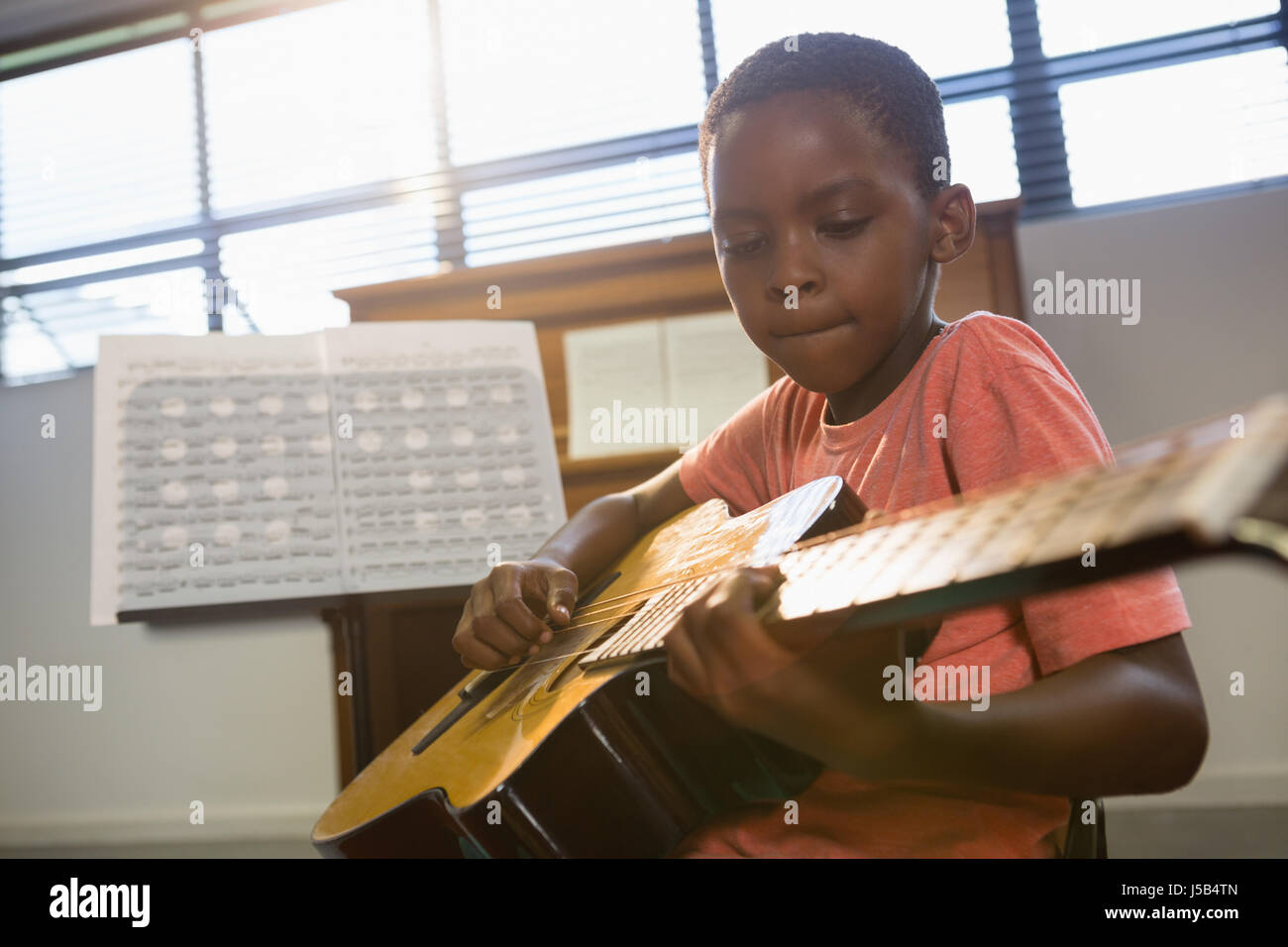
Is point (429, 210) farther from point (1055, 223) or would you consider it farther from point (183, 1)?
point (1055, 223)

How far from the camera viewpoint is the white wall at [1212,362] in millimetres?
1596

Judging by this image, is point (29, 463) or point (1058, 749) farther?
point (29, 463)

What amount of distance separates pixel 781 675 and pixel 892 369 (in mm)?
349

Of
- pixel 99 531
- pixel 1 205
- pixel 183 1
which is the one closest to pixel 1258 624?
pixel 99 531

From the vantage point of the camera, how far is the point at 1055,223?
1787 millimetres

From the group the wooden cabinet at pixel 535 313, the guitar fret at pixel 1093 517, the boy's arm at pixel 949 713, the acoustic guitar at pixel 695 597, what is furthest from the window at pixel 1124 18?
the guitar fret at pixel 1093 517

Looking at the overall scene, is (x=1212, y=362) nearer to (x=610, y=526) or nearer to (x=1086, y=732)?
(x=610, y=526)

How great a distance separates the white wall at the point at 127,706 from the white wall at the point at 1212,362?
1711 mm

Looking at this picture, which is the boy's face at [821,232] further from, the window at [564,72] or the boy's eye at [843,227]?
the window at [564,72]

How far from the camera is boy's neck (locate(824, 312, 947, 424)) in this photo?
711 mm

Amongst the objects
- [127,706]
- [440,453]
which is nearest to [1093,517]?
[440,453]

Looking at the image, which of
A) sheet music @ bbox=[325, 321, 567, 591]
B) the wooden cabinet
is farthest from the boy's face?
the wooden cabinet

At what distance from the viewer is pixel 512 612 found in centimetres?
79
